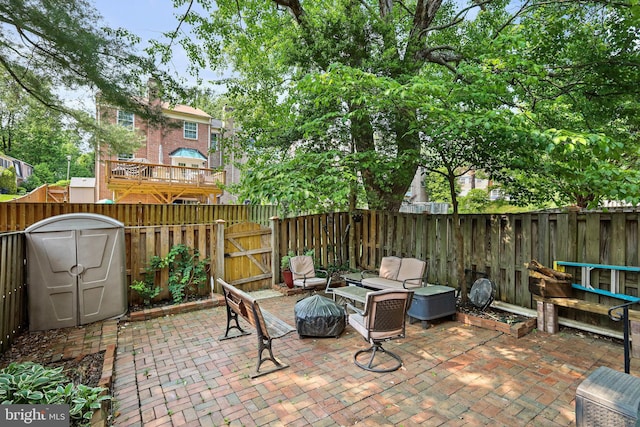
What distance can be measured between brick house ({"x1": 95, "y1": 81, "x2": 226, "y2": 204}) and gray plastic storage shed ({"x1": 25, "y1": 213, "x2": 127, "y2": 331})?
4281 millimetres

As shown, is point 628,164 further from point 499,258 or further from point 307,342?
point 307,342

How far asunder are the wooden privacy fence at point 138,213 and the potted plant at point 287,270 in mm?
3099

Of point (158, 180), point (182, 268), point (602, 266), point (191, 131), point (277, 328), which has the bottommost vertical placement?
point (277, 328)

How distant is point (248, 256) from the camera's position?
288 inches

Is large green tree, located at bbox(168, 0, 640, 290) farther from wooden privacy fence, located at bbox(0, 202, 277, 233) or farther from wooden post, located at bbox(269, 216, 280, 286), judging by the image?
wooden privacy fence, located at bbox(0, 202, 277, 233)

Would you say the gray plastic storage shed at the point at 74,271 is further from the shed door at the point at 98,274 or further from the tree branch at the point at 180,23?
the tree branch at the point at 180,23

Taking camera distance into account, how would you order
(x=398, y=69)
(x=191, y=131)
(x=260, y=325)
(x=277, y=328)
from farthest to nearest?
(x=191, y=131)
(x=398, y=69)
(x=277, y=328)
(x=260, y=325)

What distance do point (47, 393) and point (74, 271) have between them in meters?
3.01

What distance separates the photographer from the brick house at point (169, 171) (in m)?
14.8

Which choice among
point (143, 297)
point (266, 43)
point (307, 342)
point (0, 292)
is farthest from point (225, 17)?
point (307, 342)

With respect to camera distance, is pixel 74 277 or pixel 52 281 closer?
pixel 52 281

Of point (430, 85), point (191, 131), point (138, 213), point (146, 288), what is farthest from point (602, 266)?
point (191, 131)

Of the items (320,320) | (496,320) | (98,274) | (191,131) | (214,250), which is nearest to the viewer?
(320,320)

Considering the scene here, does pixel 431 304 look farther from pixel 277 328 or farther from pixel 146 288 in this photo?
pixel 146 288
